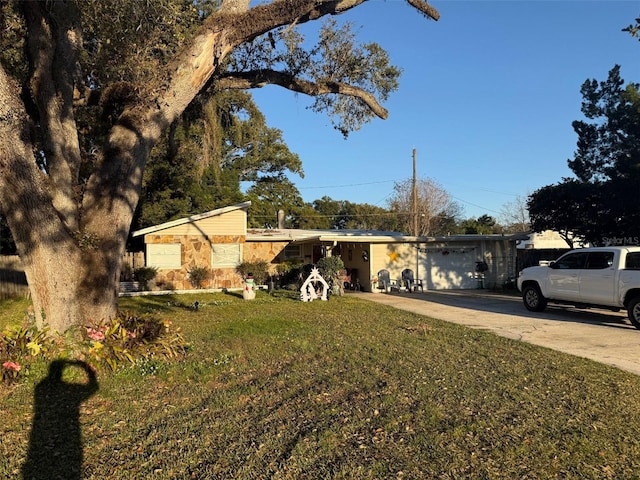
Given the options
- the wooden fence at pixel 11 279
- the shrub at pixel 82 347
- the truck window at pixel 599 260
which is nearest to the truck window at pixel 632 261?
the truck window at pixel 599 260

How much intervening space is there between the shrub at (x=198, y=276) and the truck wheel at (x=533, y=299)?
13.1 metres

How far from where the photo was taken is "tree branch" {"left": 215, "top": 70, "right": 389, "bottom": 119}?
10.5 metres

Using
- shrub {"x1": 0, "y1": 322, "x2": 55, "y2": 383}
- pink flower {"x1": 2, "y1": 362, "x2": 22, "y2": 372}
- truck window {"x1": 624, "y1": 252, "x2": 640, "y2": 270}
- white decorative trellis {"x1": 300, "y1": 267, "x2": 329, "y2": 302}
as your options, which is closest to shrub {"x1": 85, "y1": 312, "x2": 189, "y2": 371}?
shrub {"x1": 0, "y1": 322, "x2": 55, "y2": 383}

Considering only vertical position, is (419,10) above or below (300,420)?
above

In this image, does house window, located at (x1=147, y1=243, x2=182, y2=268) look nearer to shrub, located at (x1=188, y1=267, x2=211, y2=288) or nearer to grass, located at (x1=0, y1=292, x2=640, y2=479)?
shrub, located at (x1=188, y1=267, x2=211, y2=288)

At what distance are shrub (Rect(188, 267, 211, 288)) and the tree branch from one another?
1169cm

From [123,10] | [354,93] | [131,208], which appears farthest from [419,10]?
[131,208]

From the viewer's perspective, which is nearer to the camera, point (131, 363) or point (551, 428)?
point (551, 428)

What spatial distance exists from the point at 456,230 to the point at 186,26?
1662 inches

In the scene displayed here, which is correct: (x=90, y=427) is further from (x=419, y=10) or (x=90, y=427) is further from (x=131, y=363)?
(x=419, y=10)

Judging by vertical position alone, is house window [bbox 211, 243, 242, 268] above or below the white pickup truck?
above

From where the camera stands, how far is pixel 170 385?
6.08 m

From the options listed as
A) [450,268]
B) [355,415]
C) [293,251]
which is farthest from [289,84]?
[293,251]

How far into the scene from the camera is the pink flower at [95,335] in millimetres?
6543
